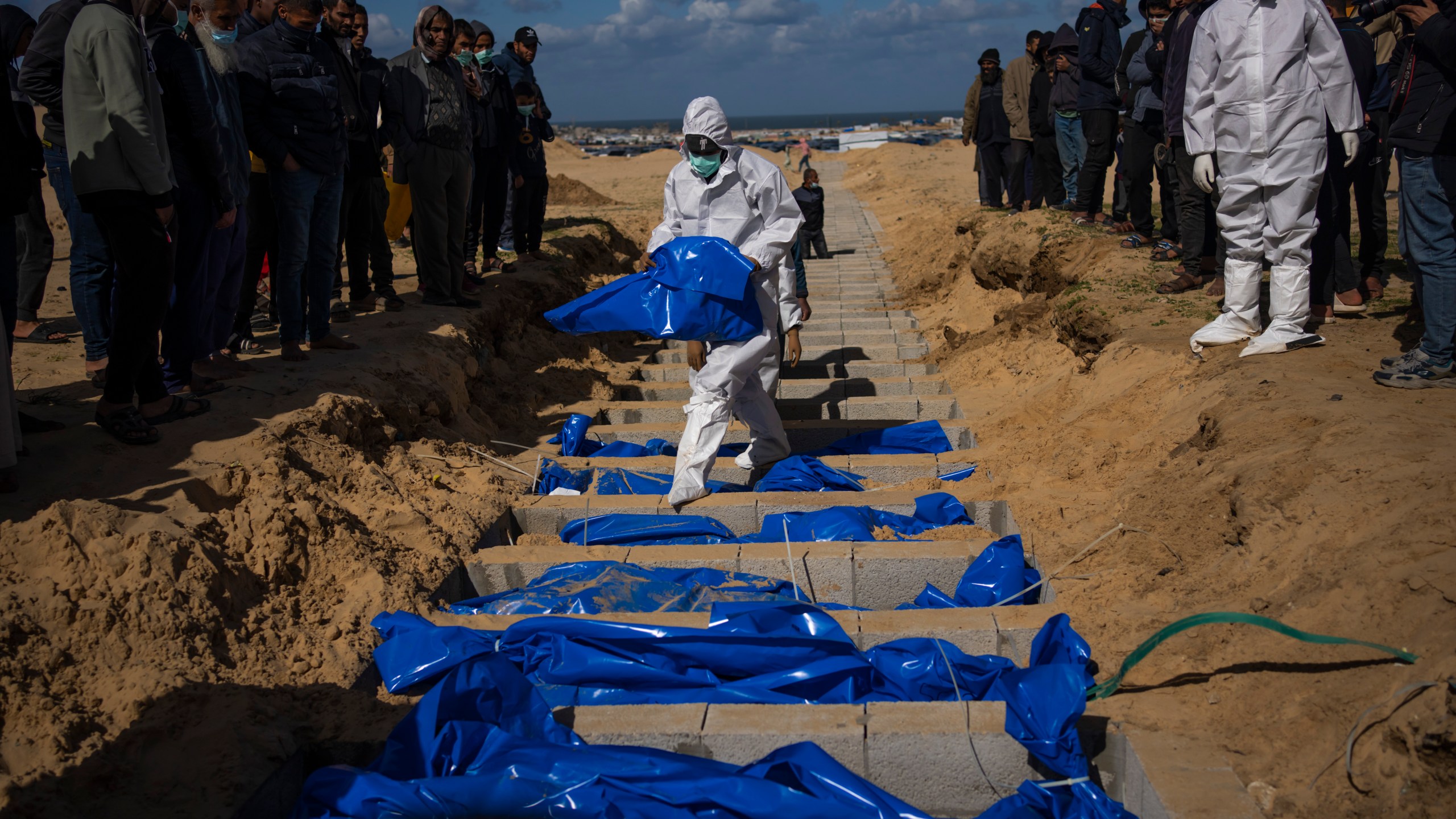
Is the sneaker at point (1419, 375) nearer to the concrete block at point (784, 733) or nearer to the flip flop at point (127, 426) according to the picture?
the concrete block at point (784, 733)

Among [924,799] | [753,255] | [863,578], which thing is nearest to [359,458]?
[753,255]

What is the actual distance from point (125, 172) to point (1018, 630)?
3815 millimetres

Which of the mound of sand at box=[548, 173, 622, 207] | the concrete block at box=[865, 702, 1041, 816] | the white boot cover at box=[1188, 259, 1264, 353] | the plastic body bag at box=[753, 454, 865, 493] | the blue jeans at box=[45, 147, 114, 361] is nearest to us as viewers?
the concrete block at box=[865, 702, 1041, 816]

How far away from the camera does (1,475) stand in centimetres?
352

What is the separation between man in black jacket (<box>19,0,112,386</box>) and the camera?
412 centimetres

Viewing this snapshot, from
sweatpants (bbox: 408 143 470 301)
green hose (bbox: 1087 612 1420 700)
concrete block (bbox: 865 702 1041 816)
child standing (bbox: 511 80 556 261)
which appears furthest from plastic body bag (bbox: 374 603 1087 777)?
child standing (bbox: 511 80 556 261)

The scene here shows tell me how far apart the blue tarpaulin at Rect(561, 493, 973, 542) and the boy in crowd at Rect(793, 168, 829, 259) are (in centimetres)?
715

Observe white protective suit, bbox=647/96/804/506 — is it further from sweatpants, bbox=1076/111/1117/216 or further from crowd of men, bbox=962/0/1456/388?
sweatpants, bbox=1076/111/1117/216

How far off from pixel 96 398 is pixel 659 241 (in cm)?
280

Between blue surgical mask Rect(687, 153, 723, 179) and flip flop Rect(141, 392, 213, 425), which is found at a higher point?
blue surgical mask Rect(687, 153, 723, 179)

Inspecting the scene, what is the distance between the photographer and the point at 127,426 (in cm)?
402

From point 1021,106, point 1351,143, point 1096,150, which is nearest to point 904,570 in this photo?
point 1351,143

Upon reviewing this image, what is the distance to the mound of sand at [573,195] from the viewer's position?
63.9 feet

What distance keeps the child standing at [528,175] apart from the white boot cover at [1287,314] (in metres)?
6.26
